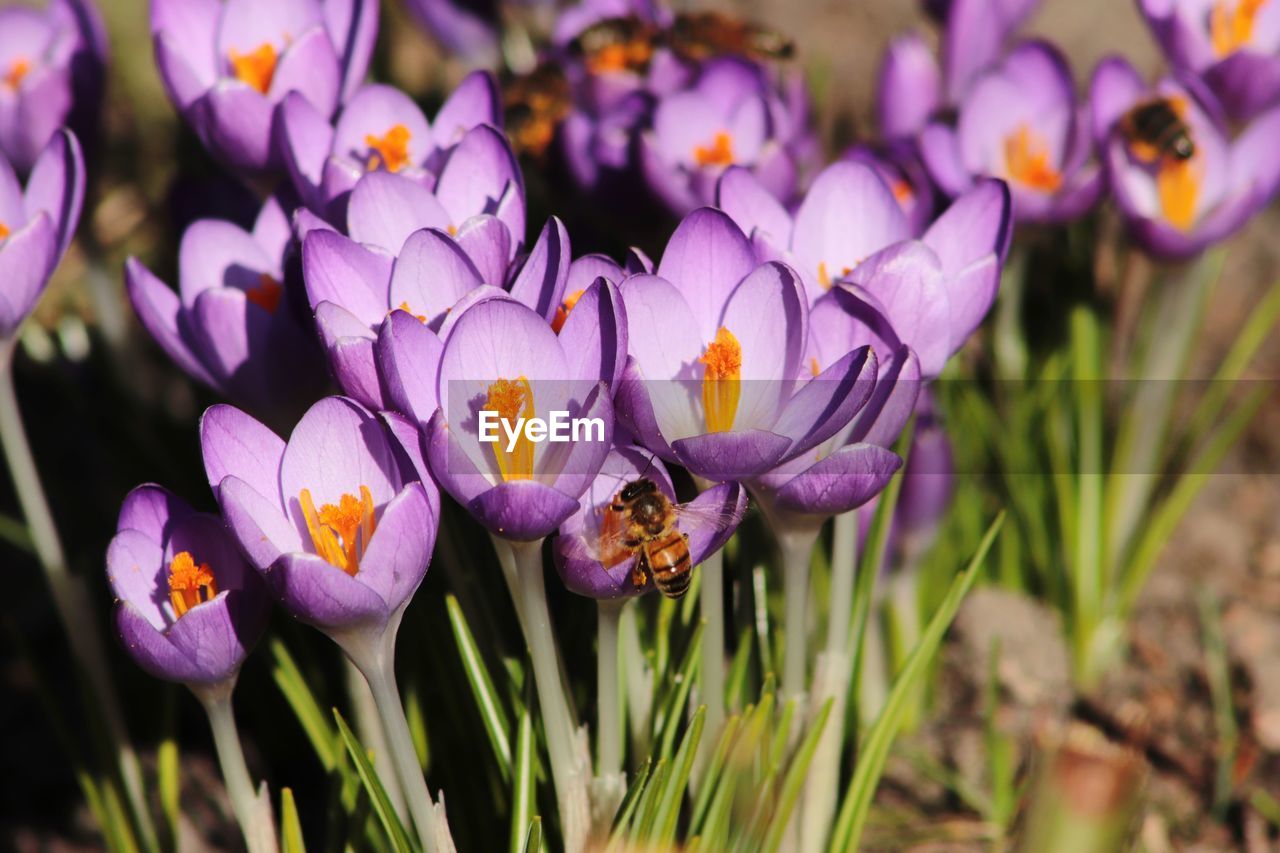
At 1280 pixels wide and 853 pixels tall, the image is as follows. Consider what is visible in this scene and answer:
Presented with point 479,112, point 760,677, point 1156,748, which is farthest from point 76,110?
point 1156,748

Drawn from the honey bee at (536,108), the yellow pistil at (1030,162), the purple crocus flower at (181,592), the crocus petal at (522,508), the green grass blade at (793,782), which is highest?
the honey bee at (536,108)

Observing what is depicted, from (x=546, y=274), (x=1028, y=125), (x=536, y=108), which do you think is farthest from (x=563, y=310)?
(x=1028, y=125)

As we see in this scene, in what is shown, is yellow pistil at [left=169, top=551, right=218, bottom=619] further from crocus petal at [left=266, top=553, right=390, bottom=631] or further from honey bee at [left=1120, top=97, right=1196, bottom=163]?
honey bee at [left=1120, top=97, right=1196, bottom=163]

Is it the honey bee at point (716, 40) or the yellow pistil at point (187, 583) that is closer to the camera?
the yellow pistil at point (187, 583)

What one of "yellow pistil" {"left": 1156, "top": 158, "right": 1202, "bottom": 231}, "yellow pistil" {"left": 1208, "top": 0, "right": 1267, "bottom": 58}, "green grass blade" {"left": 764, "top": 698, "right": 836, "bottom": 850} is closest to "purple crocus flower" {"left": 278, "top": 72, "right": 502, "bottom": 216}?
"green grass blade" {"left": 764, "top": 698, "right": 836, "bottom": 850}

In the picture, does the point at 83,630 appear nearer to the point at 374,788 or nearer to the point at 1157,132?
the point at 374,788

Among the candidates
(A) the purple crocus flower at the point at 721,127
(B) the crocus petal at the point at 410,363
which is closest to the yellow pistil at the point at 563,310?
(B) the crocus petal at the point at 410,363

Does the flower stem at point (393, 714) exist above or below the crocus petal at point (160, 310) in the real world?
below

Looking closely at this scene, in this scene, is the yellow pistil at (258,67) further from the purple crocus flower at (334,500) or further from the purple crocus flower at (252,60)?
the purple crocus flower at (334,500)
